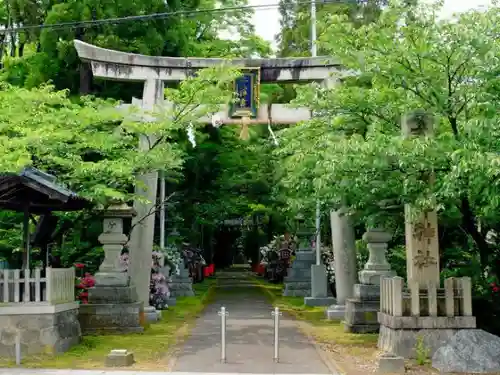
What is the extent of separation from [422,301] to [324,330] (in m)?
5.55

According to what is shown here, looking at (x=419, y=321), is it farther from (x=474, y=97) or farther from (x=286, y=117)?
(x=286, y=117)

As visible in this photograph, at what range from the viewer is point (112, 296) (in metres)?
17.5

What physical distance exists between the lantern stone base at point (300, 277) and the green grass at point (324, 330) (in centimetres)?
247

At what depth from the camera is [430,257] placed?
44.7ft

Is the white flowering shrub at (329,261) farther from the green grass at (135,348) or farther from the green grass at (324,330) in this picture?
the green grass at (135,348)

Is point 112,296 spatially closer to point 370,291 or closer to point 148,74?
point 148,74

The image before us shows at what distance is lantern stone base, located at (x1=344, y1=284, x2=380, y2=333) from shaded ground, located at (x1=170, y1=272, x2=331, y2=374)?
4.70 ft

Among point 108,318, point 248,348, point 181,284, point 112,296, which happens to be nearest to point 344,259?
point 248,348

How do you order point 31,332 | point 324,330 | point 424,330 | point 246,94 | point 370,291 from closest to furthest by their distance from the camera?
point 424,330
point 31,332
point 370,291
point 324,330
point 246,94

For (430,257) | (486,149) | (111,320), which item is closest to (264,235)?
(111,320)

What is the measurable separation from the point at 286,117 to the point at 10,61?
989cm

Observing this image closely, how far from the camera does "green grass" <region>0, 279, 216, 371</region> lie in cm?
1238

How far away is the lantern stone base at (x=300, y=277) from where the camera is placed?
1206 inches

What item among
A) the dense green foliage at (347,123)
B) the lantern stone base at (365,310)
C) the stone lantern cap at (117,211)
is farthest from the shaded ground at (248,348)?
the stone lantern cap at (117,211)
